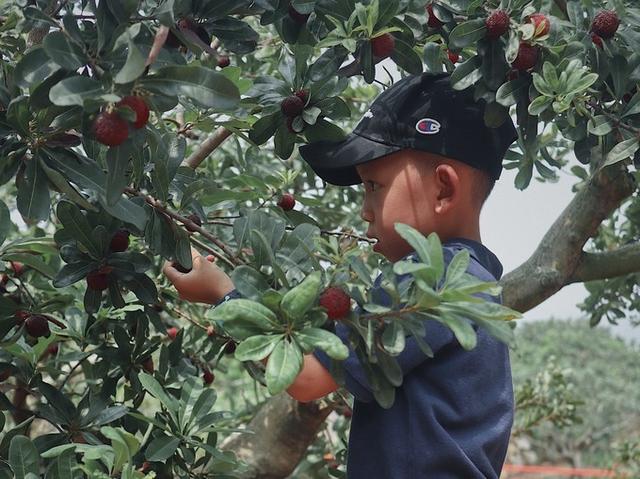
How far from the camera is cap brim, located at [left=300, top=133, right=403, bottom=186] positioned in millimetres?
1948

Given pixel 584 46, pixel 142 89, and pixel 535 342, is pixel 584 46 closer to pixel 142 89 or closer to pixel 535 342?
pixel 142 89

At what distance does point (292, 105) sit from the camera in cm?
196

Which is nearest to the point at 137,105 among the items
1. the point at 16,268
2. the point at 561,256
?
the point at 16,268

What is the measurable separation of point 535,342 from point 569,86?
13387 millimetres

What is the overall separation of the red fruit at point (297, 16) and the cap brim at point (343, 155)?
232 millimetres

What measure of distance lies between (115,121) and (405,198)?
0.68 m

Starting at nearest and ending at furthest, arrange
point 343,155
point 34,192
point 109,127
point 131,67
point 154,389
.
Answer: point 131,67, point 109,127, point 34,192, point 154,389, point 343,155

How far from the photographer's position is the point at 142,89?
55.6 inches

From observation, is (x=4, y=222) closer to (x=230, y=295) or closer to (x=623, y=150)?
(x=230, y=295)

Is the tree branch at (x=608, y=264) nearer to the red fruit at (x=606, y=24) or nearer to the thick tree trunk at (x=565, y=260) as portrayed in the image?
the thick tree trunk at (x=565, y=260)

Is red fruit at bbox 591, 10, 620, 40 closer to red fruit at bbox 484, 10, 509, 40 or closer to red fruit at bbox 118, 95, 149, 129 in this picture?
red fruit at bbox 484, 10, 509, 40

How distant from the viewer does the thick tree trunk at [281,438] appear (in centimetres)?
307

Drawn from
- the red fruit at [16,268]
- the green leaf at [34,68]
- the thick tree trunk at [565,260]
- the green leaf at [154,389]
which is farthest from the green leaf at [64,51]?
the thick tree trunk at [565,260]

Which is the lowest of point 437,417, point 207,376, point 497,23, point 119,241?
point 207,376
